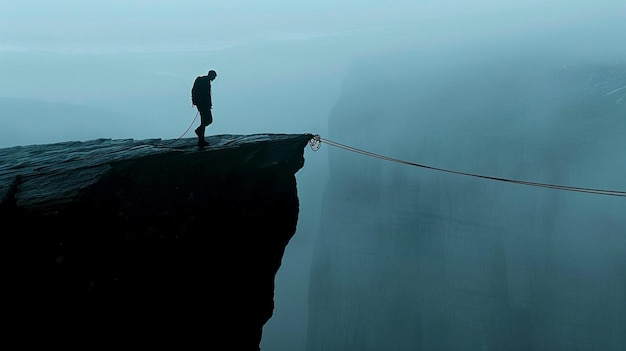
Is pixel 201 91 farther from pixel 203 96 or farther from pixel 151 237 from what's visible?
pixel 151 237

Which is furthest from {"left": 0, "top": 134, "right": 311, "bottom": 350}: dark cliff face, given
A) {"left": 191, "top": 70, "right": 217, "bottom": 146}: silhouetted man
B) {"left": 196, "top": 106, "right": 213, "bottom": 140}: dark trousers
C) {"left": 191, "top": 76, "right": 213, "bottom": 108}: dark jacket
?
{"left": 191, "top": 76, "right": 213, "bottom": 108}: dark jacket

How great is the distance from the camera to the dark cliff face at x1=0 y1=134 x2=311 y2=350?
336 inches

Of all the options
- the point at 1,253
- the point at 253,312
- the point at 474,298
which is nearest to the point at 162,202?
the point at 1,253

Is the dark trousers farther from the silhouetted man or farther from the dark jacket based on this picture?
the dark jacket

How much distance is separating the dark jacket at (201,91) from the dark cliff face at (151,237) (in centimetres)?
135

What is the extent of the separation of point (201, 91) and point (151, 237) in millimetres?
4488

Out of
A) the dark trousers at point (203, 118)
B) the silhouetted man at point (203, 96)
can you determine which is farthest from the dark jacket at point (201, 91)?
the dark trousers at point (203, 118)

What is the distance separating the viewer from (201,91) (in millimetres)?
11547

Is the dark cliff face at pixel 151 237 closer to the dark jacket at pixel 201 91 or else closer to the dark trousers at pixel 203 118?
the dark trousers at pixel 203 118

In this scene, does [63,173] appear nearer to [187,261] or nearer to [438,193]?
[187,261]

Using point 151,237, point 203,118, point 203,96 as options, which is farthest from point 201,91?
point 151,237

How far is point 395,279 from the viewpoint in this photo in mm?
123250

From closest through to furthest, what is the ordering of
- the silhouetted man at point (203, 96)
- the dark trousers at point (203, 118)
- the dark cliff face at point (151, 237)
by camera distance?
1. the dark cliff face at point (151, 237)
2. the silhouetted man at point (203, 96)
3. the dark trousers at point (203, 118)

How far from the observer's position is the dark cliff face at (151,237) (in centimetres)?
853
